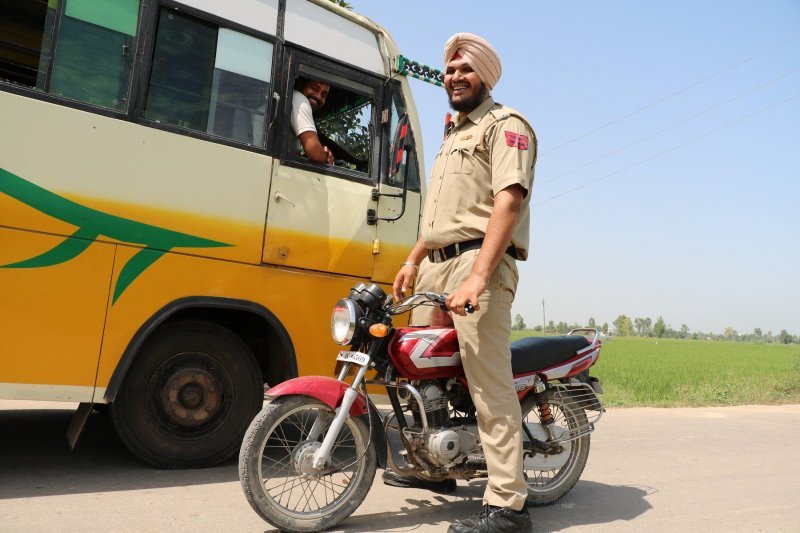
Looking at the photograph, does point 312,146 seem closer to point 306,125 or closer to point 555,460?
point 306,125

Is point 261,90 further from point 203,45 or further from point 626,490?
point 626,490

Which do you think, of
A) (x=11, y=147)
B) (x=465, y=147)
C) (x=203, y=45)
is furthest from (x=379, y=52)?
(x=11, y=147)

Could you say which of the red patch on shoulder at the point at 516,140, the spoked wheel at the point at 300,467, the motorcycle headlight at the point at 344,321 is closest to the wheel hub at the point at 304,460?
the spoked wheel at the point at 300,467

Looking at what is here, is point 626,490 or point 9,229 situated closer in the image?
point 9,229

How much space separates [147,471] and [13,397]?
94 cm

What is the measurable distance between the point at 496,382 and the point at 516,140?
1.13 meters

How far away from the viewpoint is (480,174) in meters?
3.24

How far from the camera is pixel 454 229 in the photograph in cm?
325

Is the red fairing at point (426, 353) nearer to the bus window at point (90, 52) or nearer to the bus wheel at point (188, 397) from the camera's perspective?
the bus wheel at point (188, 397)

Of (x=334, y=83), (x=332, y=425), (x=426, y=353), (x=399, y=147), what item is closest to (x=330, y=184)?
(x=399, y=147)

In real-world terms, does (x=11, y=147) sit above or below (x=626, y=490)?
above

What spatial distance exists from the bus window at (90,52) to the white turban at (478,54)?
1842mm

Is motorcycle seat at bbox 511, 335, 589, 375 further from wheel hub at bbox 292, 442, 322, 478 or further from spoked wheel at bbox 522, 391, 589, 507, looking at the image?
wheel hub at bbox 292, 442, 322, 478

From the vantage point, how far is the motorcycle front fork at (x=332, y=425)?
294 cm
